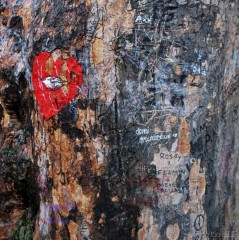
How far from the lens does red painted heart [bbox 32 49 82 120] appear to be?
1.95 meters

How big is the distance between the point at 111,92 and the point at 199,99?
1.05ft

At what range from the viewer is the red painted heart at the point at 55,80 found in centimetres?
195

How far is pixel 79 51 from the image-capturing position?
1.93 m

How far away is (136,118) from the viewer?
193cm

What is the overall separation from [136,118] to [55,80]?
1.07 feet

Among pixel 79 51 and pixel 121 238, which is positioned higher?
pixel 79 51

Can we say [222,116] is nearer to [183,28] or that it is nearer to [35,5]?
[183,28]

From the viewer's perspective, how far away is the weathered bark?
6.29ft

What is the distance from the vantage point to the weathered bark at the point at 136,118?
1916 millimetres

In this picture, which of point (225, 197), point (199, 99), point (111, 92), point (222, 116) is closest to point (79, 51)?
point (111, 92)

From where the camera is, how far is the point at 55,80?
198 cm

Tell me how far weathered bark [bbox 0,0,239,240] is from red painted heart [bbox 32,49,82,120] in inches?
1.0

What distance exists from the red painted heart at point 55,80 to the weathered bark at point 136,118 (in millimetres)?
26

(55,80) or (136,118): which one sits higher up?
(55,80)
